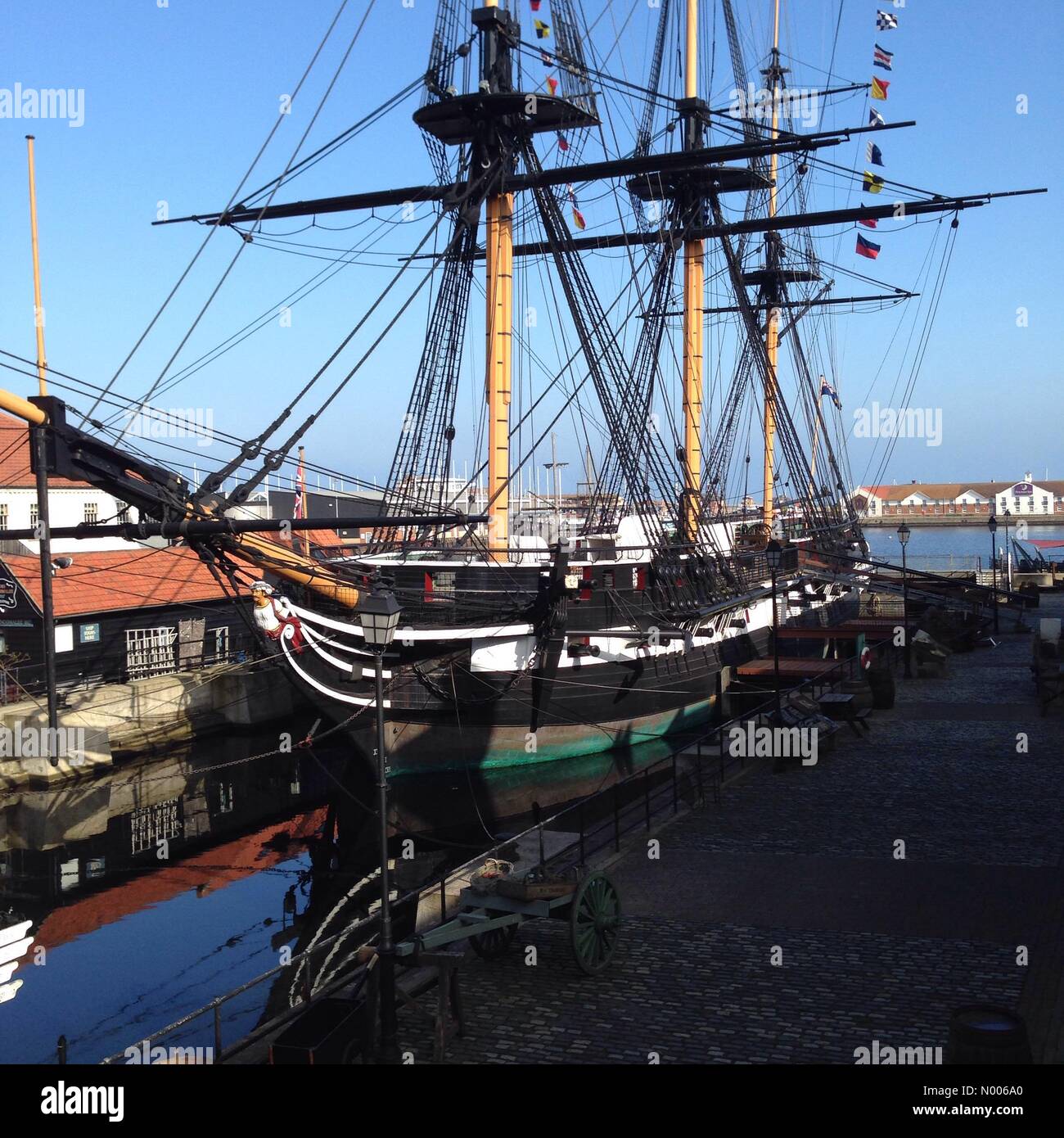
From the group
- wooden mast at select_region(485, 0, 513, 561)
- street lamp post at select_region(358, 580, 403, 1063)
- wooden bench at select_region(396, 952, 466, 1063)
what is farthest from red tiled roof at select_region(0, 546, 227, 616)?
wooden bench at select_region(396, 952, 466, 1063)

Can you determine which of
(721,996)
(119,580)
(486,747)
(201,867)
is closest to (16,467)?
(119,580)

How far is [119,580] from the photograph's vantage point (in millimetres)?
32094

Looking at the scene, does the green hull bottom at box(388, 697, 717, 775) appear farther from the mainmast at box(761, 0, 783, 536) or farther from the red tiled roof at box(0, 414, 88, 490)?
the mainmast at box(761, 0, 783, 536)

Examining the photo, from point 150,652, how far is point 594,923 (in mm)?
24251

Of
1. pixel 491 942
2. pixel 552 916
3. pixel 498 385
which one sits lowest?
pixel 491 942

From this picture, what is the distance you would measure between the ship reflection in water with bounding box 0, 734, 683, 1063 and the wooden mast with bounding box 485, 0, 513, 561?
5.81 metres

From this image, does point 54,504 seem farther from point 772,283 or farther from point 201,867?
point 772,283

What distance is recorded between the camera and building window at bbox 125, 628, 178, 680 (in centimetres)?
3147

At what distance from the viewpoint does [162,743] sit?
28.7 m

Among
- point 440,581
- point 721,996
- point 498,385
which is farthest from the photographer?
point 498,385

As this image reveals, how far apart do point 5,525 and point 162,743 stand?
14.1 m

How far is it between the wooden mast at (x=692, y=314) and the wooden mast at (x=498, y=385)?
35.9 ft
